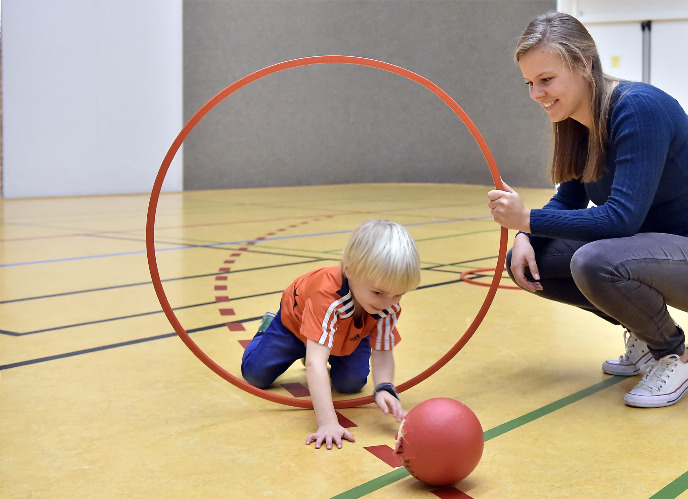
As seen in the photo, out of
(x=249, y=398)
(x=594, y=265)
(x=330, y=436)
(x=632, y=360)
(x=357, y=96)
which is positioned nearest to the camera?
(x=330, y=436)

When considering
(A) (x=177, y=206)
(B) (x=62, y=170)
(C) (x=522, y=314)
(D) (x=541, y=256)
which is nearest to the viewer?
(D) (x=541, y=256)

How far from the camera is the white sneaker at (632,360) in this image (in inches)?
83.7

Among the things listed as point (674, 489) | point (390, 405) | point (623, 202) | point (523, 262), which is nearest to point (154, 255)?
point (390, 405)

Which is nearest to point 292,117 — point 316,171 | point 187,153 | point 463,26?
point 316,171

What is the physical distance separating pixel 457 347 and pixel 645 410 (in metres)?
0.45

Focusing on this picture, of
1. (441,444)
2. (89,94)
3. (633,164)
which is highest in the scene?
(89,94)

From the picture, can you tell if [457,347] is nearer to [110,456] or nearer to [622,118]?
[622,118]

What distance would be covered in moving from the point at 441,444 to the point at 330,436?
11.5 inches

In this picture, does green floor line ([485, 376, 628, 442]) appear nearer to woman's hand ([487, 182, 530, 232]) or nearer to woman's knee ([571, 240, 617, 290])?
woman's knee ([571, 240, 617, 290])

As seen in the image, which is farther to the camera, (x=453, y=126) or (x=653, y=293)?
(x=453, y=126)

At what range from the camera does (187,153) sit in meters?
9.69

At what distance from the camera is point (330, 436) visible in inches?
63.8

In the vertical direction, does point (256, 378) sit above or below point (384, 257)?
below

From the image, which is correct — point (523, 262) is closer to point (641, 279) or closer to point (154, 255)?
point (641, 279)
